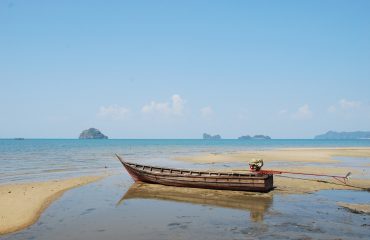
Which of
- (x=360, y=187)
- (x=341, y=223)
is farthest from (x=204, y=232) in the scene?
(x=360, y=187)

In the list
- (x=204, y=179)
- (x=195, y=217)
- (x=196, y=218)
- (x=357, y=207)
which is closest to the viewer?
(x=196, y=218)

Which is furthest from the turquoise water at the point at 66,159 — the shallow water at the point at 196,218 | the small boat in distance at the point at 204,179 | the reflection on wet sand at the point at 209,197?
the shallow water at the point at 196,218

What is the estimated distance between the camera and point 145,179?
24922 millimetres

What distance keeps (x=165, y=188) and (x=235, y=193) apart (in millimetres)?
4700

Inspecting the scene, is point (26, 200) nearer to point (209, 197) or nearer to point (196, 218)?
point (196, 218)

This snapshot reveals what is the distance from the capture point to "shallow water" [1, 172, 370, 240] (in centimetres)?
1268

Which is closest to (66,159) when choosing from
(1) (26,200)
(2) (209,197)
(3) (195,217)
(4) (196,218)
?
(1) (26,200)

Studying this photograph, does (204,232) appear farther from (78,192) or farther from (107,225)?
(78,192)

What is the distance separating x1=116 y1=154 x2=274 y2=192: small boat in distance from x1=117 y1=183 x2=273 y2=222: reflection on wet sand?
365mm

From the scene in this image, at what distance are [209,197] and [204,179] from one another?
2.41 meters

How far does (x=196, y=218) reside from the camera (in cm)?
1505

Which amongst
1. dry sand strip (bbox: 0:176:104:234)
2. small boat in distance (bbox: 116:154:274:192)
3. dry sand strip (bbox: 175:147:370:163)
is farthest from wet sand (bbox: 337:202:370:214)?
dry sand strip (bbox: 175:147:370:163)

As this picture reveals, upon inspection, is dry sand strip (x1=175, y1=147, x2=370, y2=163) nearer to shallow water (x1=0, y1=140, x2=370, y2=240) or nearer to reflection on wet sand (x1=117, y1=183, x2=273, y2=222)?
reflection on wet sand (x1=117, y1=183, x2=273, y2=222)

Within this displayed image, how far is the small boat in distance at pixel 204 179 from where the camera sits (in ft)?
68.3
